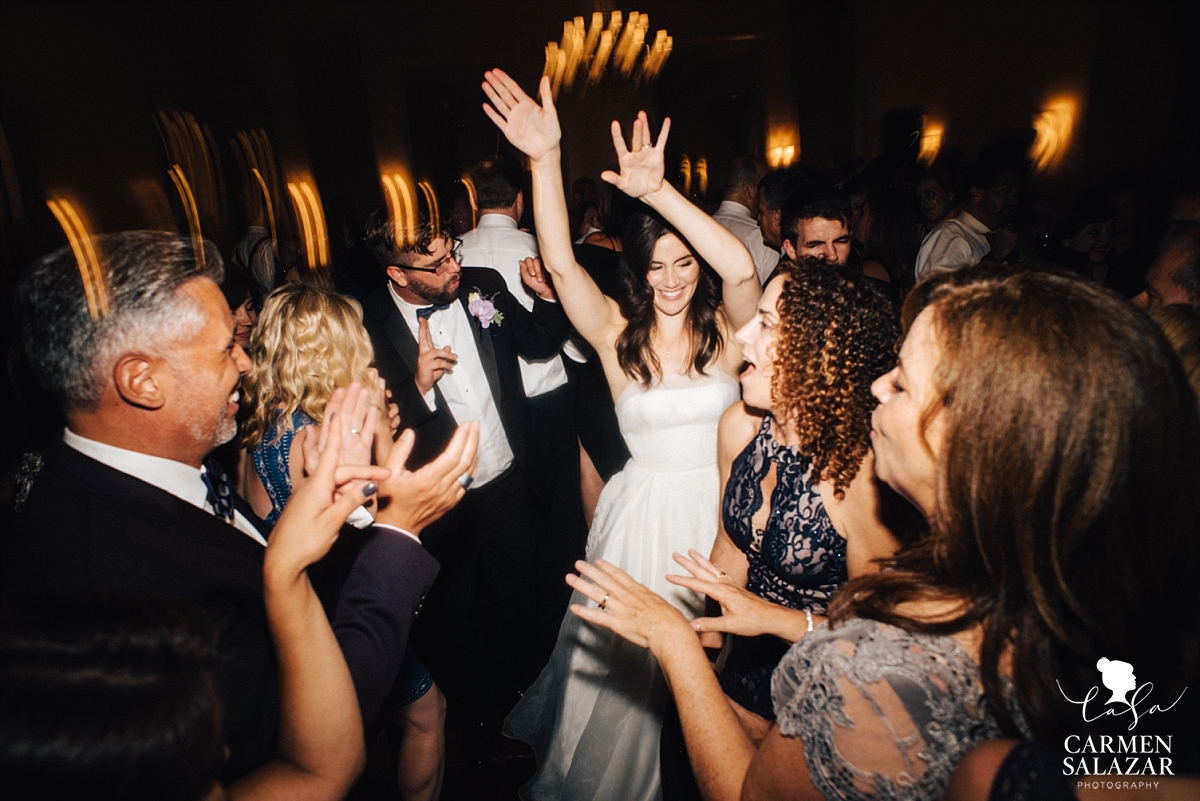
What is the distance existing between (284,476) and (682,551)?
1345 mm

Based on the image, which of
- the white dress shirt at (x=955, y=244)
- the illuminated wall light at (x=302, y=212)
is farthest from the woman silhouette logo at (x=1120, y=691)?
the illuminated wall light at (x=302, y=212)

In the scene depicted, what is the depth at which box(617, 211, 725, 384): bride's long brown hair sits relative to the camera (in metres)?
2.34

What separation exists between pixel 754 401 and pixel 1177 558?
37.4 inches

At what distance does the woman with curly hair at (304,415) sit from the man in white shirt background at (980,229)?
3.65 m

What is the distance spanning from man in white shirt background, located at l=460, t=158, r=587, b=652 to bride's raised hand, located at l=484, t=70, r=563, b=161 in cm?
89

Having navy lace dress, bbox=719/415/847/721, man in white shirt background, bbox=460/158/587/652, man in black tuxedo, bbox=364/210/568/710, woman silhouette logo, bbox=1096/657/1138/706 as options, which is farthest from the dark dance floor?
woman silhouette logo, bbox=1096/657/1138/706

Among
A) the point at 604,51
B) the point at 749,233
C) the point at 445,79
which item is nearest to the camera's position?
the point at 749,233

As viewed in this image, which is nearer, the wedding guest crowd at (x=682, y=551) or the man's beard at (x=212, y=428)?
the wedding guest crowd at (x=682, y=551)

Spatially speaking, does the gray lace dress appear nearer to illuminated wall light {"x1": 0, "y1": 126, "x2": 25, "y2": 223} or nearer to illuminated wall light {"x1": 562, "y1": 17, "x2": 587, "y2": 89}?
illuminated wall light {"x1": 0, "y1": 126, "x2": 25, "y2": 223}

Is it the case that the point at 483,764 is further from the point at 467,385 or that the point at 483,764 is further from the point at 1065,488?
the point at 1065,488

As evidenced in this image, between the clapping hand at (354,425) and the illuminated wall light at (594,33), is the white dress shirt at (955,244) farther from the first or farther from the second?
the illuminated wall light at (594,33)

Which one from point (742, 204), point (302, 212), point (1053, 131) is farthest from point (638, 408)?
point (302, 212)

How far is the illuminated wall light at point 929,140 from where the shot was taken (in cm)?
866

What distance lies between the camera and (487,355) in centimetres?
263
